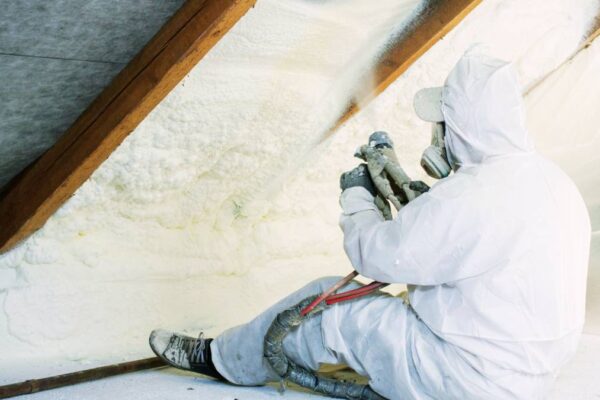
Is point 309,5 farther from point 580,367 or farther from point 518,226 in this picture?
point 580,367

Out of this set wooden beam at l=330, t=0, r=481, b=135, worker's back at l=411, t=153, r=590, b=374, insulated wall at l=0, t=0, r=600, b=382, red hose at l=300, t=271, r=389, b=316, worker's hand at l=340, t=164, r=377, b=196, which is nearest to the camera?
worker's back at l=411, t=153, r=590, b=374

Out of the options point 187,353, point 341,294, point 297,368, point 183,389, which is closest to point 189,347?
point 187,353

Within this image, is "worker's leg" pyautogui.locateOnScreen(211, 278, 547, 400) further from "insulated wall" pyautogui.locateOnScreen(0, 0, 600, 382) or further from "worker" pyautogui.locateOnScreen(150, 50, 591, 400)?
"insulated wall" pyautogui.locateOnScreen(0, 0, 600, 382)

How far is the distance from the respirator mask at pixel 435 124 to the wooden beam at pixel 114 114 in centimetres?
53

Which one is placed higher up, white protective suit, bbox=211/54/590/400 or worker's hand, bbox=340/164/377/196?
worker's hand, bbox=340/164/377/196

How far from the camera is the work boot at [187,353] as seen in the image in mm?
2035

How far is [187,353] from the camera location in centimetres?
204

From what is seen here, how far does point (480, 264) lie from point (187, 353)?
34.3 inches

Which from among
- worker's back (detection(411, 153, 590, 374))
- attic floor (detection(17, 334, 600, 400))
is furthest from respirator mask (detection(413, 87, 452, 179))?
attic floor (detection(17, 334, 600, 400))

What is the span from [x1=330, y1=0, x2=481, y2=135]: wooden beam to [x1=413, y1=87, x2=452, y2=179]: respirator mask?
479mm

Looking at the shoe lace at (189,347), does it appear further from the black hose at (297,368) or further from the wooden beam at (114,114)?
the wooden beam at (114,114)

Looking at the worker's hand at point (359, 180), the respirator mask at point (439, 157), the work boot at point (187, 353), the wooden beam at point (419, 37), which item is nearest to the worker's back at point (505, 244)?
the respirator mask at point (439, 157)

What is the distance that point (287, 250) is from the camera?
A: 289cm

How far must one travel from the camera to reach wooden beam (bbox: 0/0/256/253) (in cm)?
166
